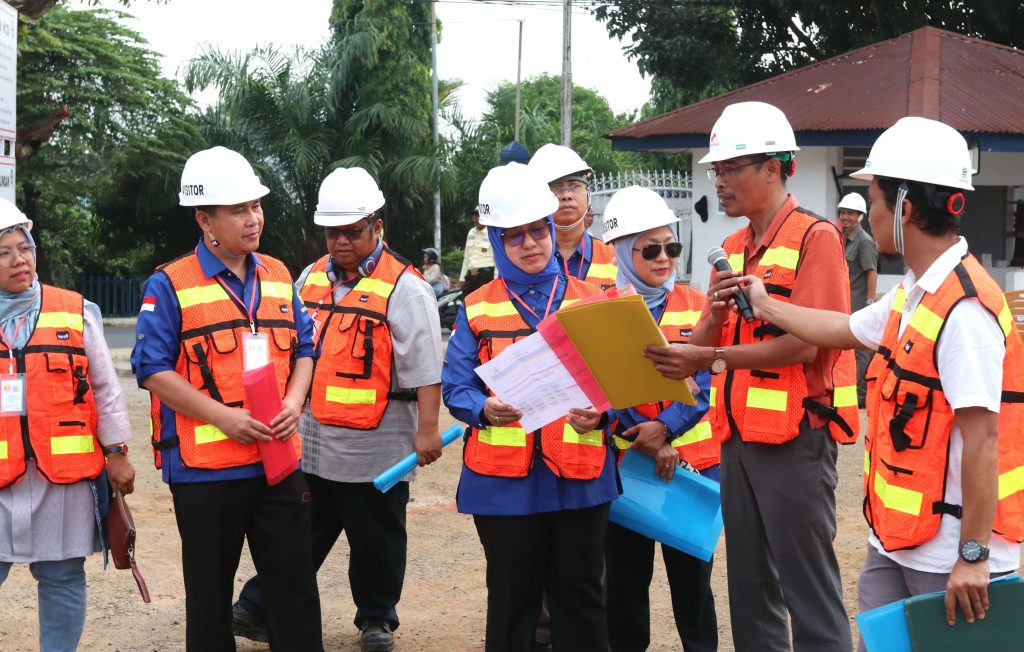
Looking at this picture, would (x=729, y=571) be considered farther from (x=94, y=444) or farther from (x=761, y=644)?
(x=94, y=444)

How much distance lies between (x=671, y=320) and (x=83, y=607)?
2.60 meters

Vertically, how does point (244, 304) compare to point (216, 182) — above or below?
below

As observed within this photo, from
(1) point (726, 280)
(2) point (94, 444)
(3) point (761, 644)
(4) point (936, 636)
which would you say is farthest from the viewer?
(2) point (94, 444)

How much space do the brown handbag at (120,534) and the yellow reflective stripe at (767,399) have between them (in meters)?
2.43

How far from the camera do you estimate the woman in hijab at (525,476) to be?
4160mm

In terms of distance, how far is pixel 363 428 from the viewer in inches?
216

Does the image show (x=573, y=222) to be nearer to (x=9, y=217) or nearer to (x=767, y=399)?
(x=767, y=399)

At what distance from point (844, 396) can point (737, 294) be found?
58cm

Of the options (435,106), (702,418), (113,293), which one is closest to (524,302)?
Result: (702,418)

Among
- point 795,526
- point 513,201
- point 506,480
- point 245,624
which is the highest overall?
point 513,201

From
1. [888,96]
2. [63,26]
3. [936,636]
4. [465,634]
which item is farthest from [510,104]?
[936,636]

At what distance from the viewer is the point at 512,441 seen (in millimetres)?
4180

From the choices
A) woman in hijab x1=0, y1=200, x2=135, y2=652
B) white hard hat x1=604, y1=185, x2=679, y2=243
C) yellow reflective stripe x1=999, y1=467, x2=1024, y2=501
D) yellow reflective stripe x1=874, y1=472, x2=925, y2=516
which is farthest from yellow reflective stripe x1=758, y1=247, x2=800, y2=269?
woman in hijab x1=0, y1=200, x2=135, y2=652

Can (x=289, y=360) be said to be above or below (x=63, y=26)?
below
